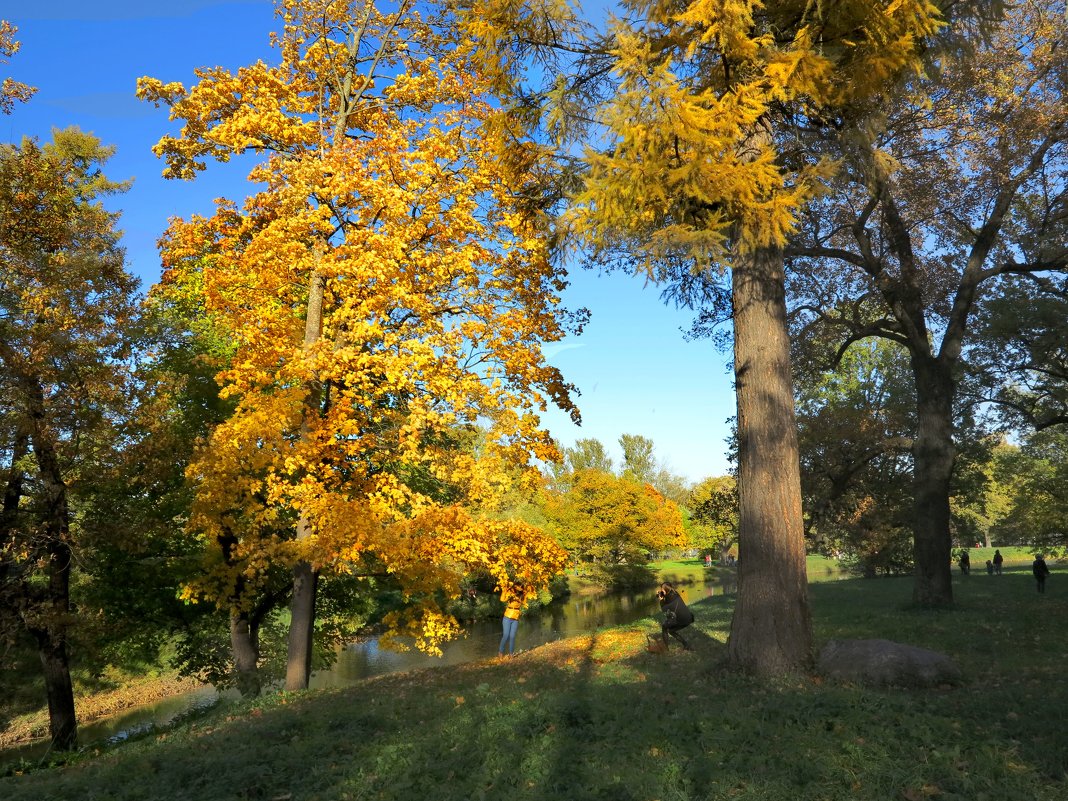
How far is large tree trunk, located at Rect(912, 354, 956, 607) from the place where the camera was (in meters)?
15.4

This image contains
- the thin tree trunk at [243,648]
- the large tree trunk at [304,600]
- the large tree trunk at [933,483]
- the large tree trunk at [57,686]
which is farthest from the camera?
the large tree trunk at [933,483]

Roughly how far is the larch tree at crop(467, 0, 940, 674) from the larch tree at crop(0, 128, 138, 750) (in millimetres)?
8107

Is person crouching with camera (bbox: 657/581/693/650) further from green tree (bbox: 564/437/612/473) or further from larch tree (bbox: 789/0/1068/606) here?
green tree (bbox: 564/437/612/473)

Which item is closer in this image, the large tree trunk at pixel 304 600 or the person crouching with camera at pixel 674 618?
the person crouching with camera at pixel 674 618

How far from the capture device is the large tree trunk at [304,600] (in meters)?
11.6

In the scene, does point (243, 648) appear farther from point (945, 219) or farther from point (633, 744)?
point (945, 219)

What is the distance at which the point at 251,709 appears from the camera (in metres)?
9.77

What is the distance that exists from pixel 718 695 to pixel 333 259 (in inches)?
325

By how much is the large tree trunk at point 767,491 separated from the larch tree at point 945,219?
450 centimetres

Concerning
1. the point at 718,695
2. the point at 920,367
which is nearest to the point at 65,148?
the point at 718,695

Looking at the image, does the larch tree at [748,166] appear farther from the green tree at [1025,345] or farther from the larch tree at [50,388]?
the green tree at [1025,345]

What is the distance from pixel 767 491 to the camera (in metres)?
8.60

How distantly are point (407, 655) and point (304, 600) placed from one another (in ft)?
47.6

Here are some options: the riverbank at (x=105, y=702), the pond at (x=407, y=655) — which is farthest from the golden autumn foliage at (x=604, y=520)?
the riverbank at (x=105, y=702)
